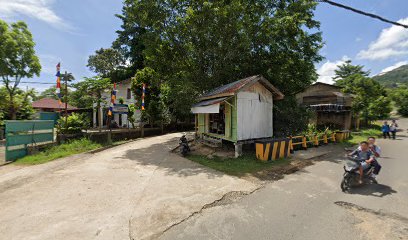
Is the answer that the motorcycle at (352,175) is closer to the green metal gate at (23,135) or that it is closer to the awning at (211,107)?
the awning at (211,107)

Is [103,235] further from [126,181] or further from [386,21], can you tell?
[386,21]

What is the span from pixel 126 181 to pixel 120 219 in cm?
263

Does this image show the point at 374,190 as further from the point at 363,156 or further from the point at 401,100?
the point at 401,100

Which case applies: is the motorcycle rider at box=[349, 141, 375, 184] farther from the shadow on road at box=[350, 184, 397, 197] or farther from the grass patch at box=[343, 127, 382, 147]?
the grass patch at box=[343, 127, 382, 147]

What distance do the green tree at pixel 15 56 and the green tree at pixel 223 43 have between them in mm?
15377

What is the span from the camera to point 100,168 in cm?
853

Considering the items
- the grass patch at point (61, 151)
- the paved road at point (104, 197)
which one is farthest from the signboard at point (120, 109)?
the paved road at point (104, 197)

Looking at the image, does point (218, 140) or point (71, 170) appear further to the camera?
point (218, 140)

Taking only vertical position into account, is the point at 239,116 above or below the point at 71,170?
above

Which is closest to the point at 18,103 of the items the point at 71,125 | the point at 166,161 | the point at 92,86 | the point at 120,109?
the point at 92,86

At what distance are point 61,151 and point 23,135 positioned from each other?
2.14 metres

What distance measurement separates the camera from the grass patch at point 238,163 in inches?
323

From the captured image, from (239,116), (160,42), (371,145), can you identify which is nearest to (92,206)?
(239,116)

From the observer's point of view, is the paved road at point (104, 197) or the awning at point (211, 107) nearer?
the paved road at point (104, 197)
